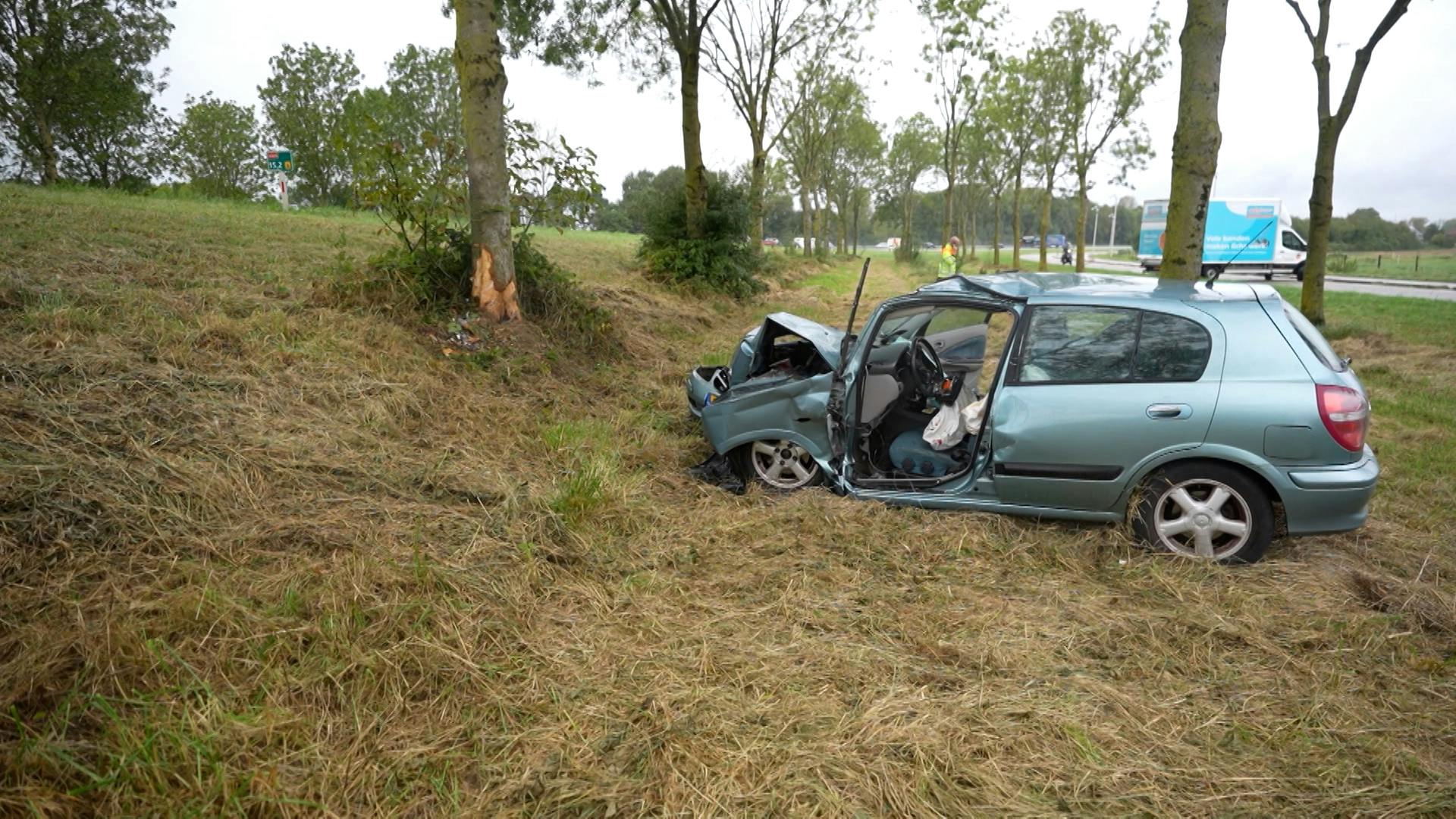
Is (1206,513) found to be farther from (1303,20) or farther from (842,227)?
(842,227)

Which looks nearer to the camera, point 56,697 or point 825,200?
point 56,697

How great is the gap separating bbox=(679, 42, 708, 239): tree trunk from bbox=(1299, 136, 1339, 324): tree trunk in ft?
36.8

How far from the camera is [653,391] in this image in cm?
807

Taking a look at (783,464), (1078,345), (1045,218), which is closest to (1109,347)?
(1078,345)

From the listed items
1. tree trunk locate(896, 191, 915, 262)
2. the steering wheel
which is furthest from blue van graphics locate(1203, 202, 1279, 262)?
the steering wheel

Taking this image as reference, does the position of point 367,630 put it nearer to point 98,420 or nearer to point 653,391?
point 98,420

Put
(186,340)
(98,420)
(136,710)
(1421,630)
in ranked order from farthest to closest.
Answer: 1. (186,340)
2. (98,420)
3. (1421,630)
4. (136,710)

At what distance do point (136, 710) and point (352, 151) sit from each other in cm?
628

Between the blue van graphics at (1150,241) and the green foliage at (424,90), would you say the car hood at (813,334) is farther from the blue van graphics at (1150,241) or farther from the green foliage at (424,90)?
the green foliage at (424,90)

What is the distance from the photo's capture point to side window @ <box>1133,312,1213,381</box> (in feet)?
13.5

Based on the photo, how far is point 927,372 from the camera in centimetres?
526

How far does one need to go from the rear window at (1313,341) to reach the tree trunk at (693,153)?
13.9 meters

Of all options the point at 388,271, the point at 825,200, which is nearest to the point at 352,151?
the point at 388,271

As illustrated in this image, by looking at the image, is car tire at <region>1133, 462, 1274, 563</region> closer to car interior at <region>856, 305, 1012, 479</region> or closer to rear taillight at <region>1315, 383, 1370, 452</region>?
rear taillight at <region>1315, 383, 1370, 452</region>
